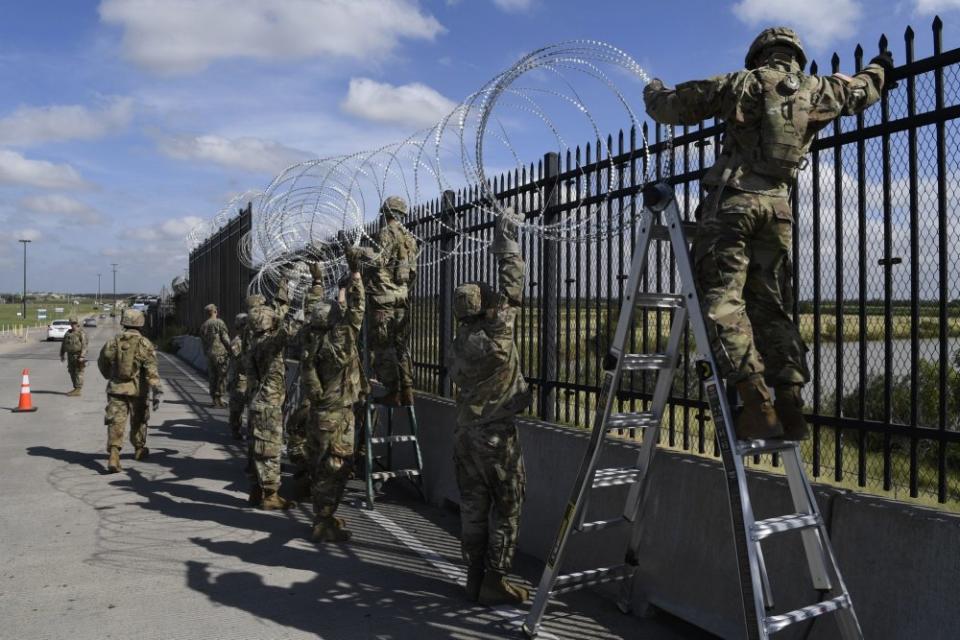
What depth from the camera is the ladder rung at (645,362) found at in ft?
13.3

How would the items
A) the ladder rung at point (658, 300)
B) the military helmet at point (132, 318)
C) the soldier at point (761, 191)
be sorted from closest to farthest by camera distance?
the soldier at point (761, 191), the ladder rung at point (658, 300), the military helmet at point (132, 318)

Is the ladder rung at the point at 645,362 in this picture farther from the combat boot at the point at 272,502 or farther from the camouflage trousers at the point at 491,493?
Answer: the combat boot at the point at 272,502

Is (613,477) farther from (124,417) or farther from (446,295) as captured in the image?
(124,417)

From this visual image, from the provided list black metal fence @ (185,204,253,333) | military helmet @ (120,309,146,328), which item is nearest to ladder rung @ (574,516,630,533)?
military helmet @ (120,309,146,328)

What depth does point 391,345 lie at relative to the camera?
8227 mm

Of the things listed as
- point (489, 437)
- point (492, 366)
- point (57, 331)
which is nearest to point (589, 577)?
point (489, 437)

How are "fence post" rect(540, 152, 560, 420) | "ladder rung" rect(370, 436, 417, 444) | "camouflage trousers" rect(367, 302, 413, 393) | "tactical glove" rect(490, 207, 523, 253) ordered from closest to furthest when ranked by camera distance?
"tactical glove" rect(490, 207, 523, 253), "fence post" rect(540, 152, 560, 420), "ladder rung" rect(370, 436, 417, 444), "camouflage trousers" rect(367, 302, 413, 393)

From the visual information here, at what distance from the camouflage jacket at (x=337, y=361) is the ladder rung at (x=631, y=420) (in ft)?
10.7

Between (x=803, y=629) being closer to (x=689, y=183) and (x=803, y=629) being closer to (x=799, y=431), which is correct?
(x=799, y=431)

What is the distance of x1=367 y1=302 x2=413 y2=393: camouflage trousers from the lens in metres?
8.05

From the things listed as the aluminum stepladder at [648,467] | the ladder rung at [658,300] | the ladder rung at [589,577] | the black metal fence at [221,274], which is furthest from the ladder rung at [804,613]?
the black metal fence at [221,274]

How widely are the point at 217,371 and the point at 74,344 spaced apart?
4.15 metres

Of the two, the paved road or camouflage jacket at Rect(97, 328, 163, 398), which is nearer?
the paved road

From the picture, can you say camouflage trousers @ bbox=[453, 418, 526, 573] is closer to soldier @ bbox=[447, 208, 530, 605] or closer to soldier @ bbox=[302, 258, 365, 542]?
soldier @ bbox=[447, 208, 530, 605]
